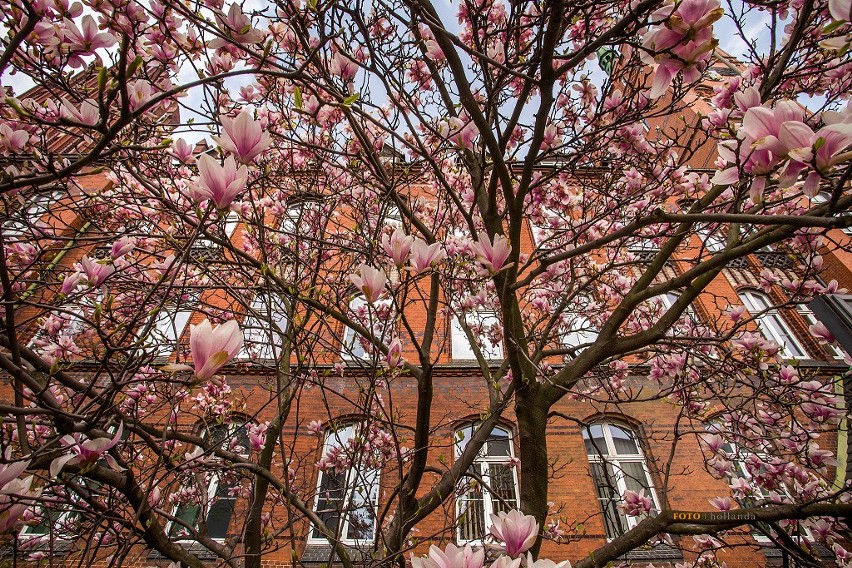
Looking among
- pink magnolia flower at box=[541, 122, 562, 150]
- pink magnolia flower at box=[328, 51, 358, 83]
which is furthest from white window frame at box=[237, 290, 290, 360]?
pink magnolia flower at box=[541, 122, 562, 150]

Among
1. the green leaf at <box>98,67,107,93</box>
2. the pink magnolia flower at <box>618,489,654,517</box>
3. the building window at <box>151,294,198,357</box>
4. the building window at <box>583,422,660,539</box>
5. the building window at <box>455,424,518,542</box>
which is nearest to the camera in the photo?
the green leaf at <box>98,67,107,93</box>

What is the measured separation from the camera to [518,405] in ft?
10.5

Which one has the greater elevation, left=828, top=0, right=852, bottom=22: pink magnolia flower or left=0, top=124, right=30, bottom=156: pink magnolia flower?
left=0, top=124, right=30, bottom=156: pink magnolia flower

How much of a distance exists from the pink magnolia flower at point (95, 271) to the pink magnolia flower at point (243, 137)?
1225 millimetres

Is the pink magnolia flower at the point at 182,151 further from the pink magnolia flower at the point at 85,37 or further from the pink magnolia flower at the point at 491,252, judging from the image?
the pink magnolia flower at the point at 491,252

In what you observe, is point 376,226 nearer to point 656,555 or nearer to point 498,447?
point 498,447

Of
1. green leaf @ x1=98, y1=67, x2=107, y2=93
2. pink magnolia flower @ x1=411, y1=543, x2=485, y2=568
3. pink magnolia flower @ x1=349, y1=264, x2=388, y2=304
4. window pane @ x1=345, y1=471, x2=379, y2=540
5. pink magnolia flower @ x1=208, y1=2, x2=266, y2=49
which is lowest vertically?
pink magnolia flower @ x1=411, y1=543, x2=485, y2=568

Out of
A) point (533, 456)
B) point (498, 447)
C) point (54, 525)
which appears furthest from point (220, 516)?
point (533, 456)

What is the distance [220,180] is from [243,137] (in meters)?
0.16

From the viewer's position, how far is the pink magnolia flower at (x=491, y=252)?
186cm

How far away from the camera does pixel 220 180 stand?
128 centimetres

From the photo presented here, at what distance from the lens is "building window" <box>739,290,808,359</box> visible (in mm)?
8531

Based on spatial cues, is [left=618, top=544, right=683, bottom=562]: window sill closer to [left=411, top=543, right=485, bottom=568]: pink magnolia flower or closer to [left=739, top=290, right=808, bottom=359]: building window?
[left=739, top=290, right=808, bottom=359]: building window

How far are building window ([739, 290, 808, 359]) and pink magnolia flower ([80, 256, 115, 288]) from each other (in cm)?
1018
